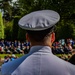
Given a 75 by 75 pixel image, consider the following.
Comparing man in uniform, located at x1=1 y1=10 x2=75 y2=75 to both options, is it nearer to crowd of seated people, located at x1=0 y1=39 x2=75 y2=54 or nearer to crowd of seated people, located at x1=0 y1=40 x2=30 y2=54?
crowd of seated people, located at x1=0 y1=39 x2=75 y2=54

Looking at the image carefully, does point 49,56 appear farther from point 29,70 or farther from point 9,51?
point 9,51

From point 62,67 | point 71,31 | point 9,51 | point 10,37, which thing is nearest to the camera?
point 62,67

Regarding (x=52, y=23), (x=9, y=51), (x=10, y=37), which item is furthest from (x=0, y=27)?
(x=52, y=23)

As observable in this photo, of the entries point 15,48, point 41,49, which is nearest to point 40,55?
point 41,49

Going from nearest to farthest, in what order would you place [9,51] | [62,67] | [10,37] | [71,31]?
[62,67], [9,51], [71,31], [10,37]

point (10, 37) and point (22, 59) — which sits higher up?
point (22, 59)

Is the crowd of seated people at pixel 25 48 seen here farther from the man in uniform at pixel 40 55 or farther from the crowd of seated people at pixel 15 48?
the man in uniform at pixel 40 55

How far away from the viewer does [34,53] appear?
103 inches

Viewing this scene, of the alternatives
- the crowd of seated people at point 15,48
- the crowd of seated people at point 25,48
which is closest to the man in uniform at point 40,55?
the crowd of seated people at point 25,48

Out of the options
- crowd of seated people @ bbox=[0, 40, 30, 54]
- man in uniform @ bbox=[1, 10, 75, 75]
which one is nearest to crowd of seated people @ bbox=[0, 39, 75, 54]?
crowd of seated people @ bbox=[0, 40, 30, 54]

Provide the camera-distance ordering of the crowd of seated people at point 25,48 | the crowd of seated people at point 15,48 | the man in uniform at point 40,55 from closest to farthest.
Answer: the man in uniform at point 40,55, the crowd of seated people at point 25,48, the crowd of seated people at point 15,48

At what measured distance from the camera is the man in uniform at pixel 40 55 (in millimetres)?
2555

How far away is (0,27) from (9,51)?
11.8 meters

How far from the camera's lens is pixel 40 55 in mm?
2604
